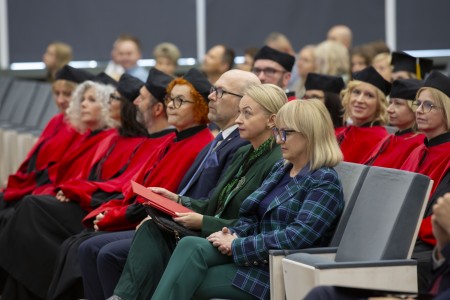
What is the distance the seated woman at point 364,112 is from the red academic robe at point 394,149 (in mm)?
207

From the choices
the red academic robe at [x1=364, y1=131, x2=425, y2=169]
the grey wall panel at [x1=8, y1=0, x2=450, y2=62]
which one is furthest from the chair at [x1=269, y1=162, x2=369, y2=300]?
A: the grey wall panel at [x1=8, y1=0, x2=450, y2=62]

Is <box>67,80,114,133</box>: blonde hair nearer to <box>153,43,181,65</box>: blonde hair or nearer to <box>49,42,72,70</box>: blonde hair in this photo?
<box>153,43,181,65</box>: blonde hair

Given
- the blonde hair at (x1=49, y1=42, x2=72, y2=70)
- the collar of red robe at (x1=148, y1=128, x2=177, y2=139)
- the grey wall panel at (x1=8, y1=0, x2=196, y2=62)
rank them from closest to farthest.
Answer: the collar of red robe at (x1=148, y1=128, x2=177, y2=139) → the blonde hair at (x1=49, y1=42, x2=72, y2=70) → the grey wall panel at (x1=8, y1=0, x2=196, y2=62)

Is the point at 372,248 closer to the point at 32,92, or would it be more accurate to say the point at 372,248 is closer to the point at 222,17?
the point at 32,92

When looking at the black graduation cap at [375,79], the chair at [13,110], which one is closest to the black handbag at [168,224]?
the black graduation cap at [375,79]

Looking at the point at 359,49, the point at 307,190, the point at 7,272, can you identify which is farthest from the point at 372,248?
the point at 359,49

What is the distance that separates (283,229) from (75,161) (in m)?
3.15

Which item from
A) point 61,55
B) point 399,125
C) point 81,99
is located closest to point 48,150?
point 81,99

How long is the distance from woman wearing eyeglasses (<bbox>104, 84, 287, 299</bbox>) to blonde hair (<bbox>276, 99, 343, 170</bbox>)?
1.43ft

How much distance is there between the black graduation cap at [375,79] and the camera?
6.02 m

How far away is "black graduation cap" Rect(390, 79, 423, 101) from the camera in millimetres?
5621

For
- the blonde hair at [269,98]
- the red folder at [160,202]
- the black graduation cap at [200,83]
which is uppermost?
the blonde hair at [269,98]

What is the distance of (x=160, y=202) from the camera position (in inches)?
192

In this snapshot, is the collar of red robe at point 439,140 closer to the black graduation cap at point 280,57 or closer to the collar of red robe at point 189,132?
the collar of red robe at point 189,132
